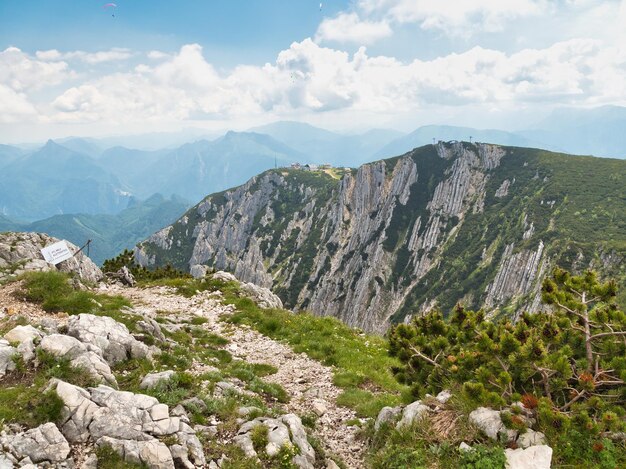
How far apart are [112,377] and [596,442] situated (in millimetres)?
12892

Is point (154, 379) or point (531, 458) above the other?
point (531, 458)

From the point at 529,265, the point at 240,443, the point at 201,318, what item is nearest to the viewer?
the point at 240,443

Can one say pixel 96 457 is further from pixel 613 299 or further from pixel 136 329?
pixel 613 299

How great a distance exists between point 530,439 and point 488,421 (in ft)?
3.05

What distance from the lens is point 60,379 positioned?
9.96 m

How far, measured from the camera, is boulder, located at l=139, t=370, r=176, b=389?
11.6m

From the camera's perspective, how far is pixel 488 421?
9242mm

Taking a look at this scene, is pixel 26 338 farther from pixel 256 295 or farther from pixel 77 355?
pixel 256 295

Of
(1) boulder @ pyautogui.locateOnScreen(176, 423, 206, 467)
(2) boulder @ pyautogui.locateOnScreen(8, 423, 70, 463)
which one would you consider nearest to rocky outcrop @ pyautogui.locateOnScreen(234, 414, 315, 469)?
(1) boulder @ pyautogui.locateOnScreen(176, 423, 206, 467)

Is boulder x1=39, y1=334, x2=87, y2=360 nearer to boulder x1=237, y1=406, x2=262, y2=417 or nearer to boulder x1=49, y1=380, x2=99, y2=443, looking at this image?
boulder x1=49, y1=380, x2=99, y2=443

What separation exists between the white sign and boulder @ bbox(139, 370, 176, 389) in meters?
24.1

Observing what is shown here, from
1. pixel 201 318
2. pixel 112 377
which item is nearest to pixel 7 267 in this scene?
pixel 201 318

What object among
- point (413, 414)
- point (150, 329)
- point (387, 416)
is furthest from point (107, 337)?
point (413, 414)

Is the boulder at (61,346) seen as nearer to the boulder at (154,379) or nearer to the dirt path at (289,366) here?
the boulder at (154,379)
